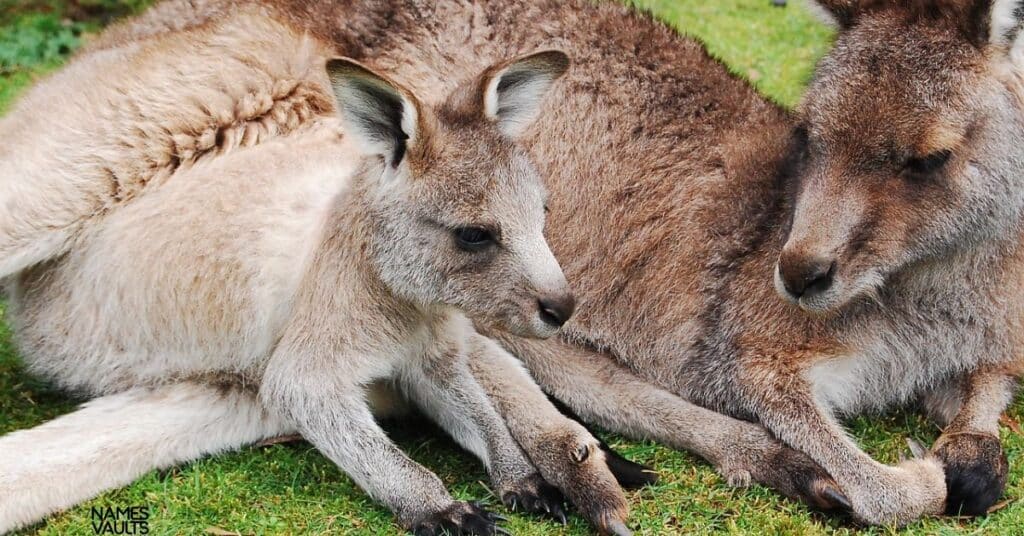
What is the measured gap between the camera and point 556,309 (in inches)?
148

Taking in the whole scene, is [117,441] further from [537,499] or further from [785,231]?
[785,231]

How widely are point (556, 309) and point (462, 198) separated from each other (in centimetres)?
48

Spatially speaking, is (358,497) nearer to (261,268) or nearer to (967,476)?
(261,268)

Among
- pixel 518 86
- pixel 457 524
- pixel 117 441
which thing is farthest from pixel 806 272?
pixel 117 441

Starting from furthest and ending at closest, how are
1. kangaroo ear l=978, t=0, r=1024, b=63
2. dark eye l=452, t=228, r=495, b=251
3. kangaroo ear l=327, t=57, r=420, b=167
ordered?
kangaroo ear l=978, t=0, r=1024, b=63
dark eye l=452, t=228, r=495, b=251
kangaroo ear l=327, t=57, r=420, b=167

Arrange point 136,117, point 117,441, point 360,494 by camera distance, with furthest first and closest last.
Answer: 1. point 136,117
2. point 117,441
3. point 360,494

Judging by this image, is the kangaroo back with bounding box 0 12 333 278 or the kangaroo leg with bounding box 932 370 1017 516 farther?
the kangaroo back with bounding box 0 12 333 278

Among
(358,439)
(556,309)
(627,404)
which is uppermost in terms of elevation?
(556,309)

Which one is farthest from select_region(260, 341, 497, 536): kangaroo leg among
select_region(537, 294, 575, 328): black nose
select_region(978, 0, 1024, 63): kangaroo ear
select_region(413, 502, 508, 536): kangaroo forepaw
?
select_region(978, 0, 1024, 63): kangaroo ear

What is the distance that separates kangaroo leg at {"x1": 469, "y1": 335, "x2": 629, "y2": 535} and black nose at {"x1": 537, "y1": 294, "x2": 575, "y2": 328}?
1.96ft

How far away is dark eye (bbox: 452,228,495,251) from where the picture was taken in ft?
12.6

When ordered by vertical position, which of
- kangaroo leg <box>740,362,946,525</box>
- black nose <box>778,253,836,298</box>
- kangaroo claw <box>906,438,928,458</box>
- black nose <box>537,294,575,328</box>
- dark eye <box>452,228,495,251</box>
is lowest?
kangaroo claw <box>906,438,928,458</box>

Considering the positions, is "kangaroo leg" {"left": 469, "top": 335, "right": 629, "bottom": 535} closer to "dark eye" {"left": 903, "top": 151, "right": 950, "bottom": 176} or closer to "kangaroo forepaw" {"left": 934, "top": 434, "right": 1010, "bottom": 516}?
"kangaroo forepaw" {"left": 934, "top": 434, "right": 1010, "bottom": 516}

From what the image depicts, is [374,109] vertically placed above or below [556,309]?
above
